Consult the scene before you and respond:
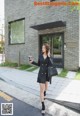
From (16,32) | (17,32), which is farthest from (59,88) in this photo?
(16,32)

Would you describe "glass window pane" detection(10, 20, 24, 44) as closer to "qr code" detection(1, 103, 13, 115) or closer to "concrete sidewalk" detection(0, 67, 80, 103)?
"concrete sidewalk" detection(0, 67, 80, 103)

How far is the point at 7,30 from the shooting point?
25.2 metres

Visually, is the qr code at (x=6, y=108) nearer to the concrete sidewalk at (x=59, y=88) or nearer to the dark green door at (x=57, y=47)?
the concrete sidewalk at (x=59, y=88)

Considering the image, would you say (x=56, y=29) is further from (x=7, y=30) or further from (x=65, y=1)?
(x=7, y=30)

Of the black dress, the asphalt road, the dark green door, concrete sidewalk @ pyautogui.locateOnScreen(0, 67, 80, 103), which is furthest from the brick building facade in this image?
the black dress

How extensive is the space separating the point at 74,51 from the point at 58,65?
2079mm

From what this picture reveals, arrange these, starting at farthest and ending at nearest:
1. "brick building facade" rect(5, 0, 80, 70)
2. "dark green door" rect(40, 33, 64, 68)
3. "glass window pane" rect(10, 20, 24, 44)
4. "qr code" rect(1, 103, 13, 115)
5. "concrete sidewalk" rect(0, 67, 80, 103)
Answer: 1. "glass window pane" rect(10, 20, 24, 44)
2. "dark green door" rect(40, 33, 64, 68)
3. "brick building facade" rect(5, 0, 80, 70)
4. "concrete sidewalk" rect(0, 67, 80, 103)
5. "qr code" rect(1, 103, 13, 115)

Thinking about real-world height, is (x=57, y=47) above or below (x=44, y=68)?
above

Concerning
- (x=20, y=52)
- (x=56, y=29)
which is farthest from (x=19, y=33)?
(x=56, y=29)

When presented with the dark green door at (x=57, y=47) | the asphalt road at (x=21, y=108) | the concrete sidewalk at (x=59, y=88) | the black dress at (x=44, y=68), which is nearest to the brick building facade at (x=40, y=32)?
the dark green door at (x=57, y=47)

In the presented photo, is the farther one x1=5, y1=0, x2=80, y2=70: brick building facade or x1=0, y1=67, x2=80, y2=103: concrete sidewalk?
x1=5, y1=0, x2=80, y2=70: brick building facade

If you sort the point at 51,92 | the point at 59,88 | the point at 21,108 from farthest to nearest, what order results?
the point at 59,88 < the point at 51,92 < the point at 21,108

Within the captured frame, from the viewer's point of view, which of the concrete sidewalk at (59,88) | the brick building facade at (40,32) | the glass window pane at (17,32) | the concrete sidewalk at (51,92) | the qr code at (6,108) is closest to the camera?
the qr code at (6,108)

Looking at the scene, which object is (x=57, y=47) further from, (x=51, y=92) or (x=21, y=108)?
(x=21, y=108)
